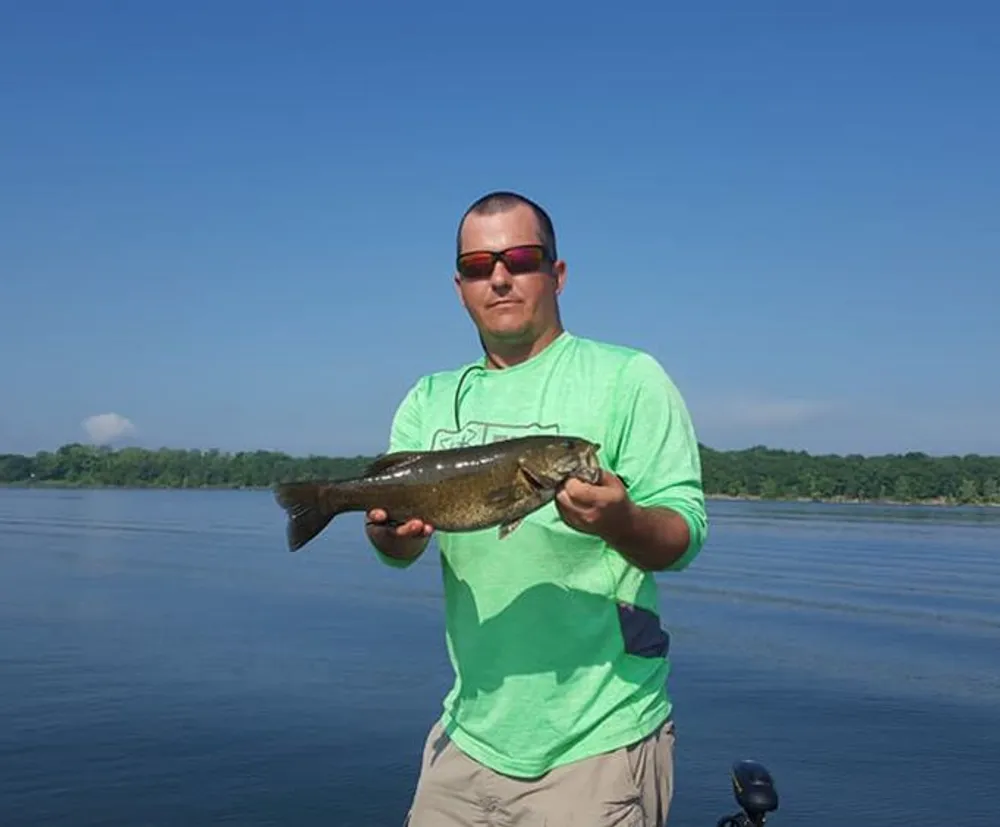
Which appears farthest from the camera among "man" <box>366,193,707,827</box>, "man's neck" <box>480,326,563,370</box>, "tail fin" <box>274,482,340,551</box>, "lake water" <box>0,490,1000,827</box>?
"lake water" <box>0,490,1000,827</box>

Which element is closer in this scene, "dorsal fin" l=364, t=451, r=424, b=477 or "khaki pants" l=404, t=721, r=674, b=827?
"khaki pants" l=404, t=721, r=674, b=827

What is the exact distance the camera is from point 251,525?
73.7 metres

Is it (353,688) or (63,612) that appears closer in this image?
(353,688)

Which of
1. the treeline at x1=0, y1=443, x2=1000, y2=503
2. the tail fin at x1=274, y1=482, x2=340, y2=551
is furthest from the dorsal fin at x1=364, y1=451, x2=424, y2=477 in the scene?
the treeline at x1=0, y1=443, x2=1000, y2=503

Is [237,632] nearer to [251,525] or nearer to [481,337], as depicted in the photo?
[481,337]

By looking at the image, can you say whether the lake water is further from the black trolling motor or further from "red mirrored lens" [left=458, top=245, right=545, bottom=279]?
"red mirrored lens" [left=458, top=245, right=545, bottom=279]

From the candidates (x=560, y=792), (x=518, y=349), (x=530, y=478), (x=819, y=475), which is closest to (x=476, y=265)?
(x=518, y=349)

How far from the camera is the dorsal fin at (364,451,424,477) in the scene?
4.01 meters

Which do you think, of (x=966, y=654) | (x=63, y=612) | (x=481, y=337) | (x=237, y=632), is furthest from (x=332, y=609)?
(x=481, y=337)

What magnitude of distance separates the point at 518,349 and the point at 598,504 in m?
1.00

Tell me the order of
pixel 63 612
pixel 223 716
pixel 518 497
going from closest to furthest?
pixel 518 497, pixel 223 716, pixel 63 612

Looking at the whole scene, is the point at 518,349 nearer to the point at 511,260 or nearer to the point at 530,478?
the point at 511,260

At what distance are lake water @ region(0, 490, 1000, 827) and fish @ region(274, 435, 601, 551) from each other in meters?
9.31

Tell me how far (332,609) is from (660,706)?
25119mm
